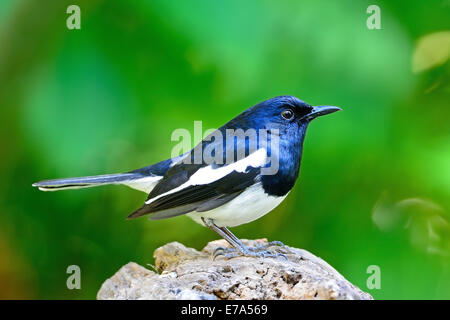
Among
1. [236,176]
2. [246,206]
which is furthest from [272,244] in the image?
[236,176]

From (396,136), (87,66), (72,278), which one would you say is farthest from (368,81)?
(72,278)

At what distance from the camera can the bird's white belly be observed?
2.65m

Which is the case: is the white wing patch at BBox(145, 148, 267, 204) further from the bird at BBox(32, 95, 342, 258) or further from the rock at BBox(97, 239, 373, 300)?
the rock at BBox(97, 239, 373, 300)

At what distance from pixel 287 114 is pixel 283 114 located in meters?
0.02

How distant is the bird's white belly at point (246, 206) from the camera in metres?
2.65

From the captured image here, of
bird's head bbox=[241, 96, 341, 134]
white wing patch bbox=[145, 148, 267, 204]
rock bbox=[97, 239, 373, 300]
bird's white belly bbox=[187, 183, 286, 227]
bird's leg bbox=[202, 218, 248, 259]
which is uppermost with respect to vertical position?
bird's head bbox=[241, 96, 341, 134]

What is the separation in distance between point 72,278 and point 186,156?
121 centimetres

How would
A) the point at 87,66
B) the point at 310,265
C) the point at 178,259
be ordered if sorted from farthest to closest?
the point at 87,66, the point at 178,259, the point at 310,265

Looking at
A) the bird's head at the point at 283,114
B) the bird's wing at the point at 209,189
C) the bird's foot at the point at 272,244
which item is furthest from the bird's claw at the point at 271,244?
the bird's head at the point at 283,114

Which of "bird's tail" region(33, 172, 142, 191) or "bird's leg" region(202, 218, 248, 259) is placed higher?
"bird's tail" region(33, 172, 142, 191)

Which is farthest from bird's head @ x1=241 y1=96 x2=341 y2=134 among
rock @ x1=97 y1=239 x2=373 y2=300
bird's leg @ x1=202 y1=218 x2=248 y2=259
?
rock @ x1=97 y1=239 x2=373 y2=300

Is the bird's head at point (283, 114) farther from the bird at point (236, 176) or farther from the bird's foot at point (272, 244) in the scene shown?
the bird's foot at point (272, 244)

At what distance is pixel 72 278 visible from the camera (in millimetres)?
3500

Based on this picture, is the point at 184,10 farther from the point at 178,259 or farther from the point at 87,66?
the point at 178,259
